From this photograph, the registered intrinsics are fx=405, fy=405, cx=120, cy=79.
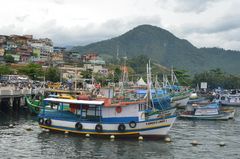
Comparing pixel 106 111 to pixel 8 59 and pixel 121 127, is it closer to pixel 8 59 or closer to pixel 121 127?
pixel 121 127

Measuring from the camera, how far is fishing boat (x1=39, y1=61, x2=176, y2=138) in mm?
41972

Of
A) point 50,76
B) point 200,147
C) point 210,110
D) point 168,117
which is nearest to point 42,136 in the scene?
point 168,117

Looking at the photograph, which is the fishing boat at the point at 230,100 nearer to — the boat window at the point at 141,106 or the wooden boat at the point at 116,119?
the boat window at the point at 141,106

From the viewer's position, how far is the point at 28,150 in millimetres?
36500

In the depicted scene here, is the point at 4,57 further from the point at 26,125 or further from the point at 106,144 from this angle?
the point at 106,144

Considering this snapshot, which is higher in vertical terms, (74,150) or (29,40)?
(29,40)

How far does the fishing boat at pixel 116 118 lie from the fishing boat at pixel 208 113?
2222 cm

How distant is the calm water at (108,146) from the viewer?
116 ft

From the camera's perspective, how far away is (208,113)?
215ft

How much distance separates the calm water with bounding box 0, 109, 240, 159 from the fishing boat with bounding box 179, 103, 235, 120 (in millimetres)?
14571

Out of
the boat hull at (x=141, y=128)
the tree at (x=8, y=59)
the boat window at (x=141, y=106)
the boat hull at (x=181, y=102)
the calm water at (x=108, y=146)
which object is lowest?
the calm water at (x=108, y=146)

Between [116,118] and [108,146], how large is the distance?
15.2 feet

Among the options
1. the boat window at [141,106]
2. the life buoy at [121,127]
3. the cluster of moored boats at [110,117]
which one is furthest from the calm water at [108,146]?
the boat window at [141,106]

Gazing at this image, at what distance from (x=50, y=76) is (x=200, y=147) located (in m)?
88.9
